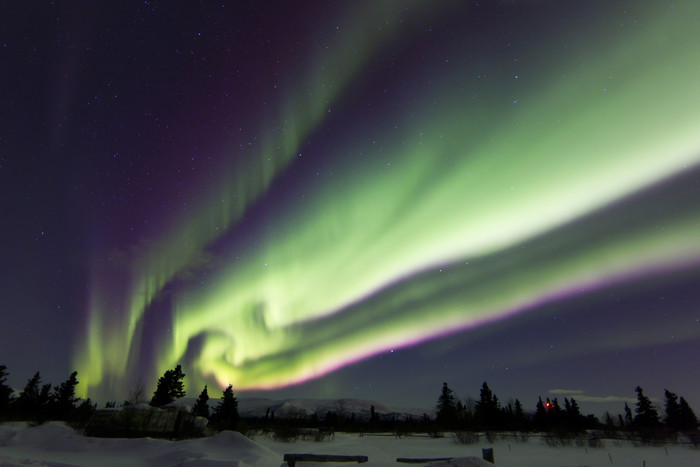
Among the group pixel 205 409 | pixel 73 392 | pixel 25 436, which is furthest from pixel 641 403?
pixel 73 392

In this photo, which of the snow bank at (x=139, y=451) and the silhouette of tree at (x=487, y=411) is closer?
the snow bank at (x=139, y=451)

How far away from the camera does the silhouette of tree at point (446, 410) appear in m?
66.7

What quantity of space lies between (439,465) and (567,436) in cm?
3355

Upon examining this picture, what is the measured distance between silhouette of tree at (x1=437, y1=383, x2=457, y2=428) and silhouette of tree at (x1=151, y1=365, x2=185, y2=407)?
4469 centimetres

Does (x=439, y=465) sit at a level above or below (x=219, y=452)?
above

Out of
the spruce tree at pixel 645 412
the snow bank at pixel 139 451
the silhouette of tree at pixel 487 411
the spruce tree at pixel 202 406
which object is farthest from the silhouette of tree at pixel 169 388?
the spruce tree at pixel 645 412

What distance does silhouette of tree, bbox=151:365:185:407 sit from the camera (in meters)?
58.1

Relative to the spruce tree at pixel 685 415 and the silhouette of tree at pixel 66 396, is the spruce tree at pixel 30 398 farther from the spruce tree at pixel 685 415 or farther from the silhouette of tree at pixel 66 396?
the spruce tree at pixel 685 415

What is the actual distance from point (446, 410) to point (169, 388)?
48.0 m

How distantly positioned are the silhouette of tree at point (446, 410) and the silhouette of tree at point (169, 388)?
4469 centimetres

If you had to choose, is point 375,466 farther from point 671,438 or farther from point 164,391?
point 164,391

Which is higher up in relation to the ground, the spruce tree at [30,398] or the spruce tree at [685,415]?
the spruce tree at [30,398]

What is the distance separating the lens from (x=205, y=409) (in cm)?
6806

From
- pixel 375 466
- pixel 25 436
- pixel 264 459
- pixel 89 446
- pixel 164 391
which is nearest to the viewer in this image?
pixel 375 466
